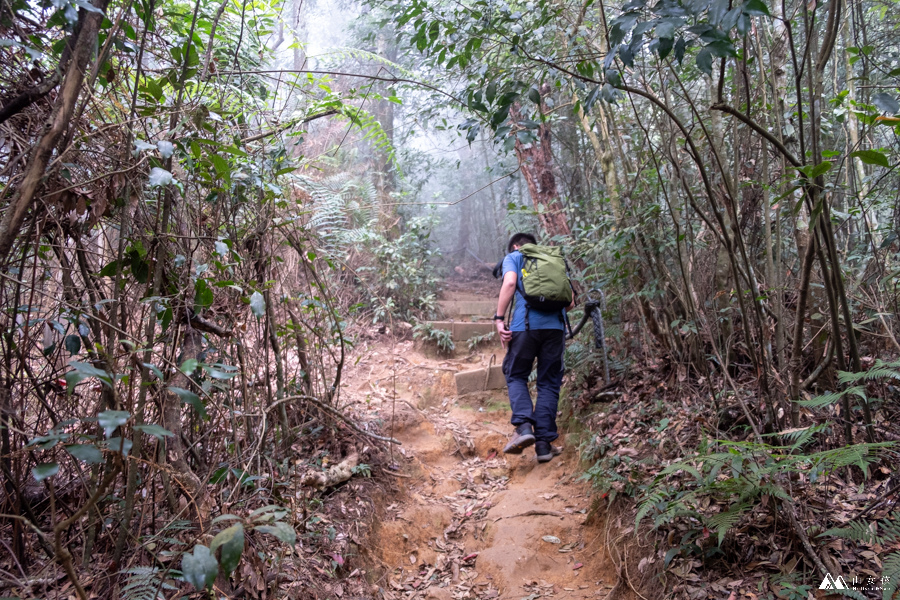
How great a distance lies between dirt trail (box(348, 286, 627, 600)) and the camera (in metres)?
3.20

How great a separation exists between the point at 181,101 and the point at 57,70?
57 centimetres

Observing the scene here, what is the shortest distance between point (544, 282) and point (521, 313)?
1.25ft

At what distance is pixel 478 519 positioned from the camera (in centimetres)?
393

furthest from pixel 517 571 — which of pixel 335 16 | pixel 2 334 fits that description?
pixel 335 16

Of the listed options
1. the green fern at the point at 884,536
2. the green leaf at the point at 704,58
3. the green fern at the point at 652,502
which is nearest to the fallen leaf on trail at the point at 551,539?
the green fern at the point at 652,502

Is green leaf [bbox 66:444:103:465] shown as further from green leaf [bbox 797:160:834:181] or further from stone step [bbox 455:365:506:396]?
stone step [bbox 455:365:506:396]

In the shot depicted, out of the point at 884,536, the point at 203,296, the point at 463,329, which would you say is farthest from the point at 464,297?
the point at 884,536

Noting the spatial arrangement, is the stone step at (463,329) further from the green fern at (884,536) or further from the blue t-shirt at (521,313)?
the green fern at (884,536)

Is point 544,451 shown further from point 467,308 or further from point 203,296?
point 467,308

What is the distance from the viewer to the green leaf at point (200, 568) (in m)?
1.33

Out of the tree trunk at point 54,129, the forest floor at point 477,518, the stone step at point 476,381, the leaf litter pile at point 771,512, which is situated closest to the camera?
the tree trunk at point 54,129

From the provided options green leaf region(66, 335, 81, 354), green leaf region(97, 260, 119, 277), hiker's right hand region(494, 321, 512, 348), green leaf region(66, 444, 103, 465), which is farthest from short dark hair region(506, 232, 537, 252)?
green leaf region(66, 444, 103, 465)

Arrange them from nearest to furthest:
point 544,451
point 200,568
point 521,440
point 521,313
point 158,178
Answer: point 200,568
point 158,178
point 521,440
point 544,451
point 521,313

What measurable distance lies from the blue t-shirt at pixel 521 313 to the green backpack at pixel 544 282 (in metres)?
0.04
